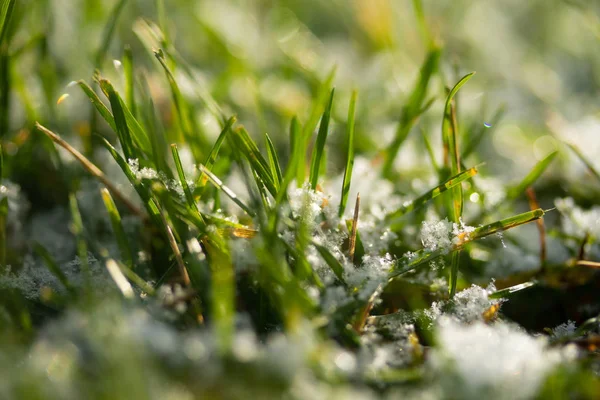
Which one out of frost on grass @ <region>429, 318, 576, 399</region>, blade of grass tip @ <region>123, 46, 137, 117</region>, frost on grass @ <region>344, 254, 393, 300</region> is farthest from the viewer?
blade of grass tip @ <region>123, 46, 137, 117</region>

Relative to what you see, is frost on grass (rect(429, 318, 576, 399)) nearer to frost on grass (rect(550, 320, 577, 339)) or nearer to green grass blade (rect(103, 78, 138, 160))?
frost on grass (rect(550, 320, 577, 339))

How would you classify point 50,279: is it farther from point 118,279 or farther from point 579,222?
point 579,222

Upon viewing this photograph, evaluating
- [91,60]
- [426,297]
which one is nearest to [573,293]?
[426,297]

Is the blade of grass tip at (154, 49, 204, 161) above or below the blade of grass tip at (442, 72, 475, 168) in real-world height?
below

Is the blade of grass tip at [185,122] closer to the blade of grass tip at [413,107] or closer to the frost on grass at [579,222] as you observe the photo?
the blade of grass tip at [413,107]

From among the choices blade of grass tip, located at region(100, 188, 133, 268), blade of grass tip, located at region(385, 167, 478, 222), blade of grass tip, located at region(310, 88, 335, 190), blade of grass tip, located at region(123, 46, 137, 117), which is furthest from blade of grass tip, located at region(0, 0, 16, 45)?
blade of grass tip, located at region(385, 167, 478, 222)
